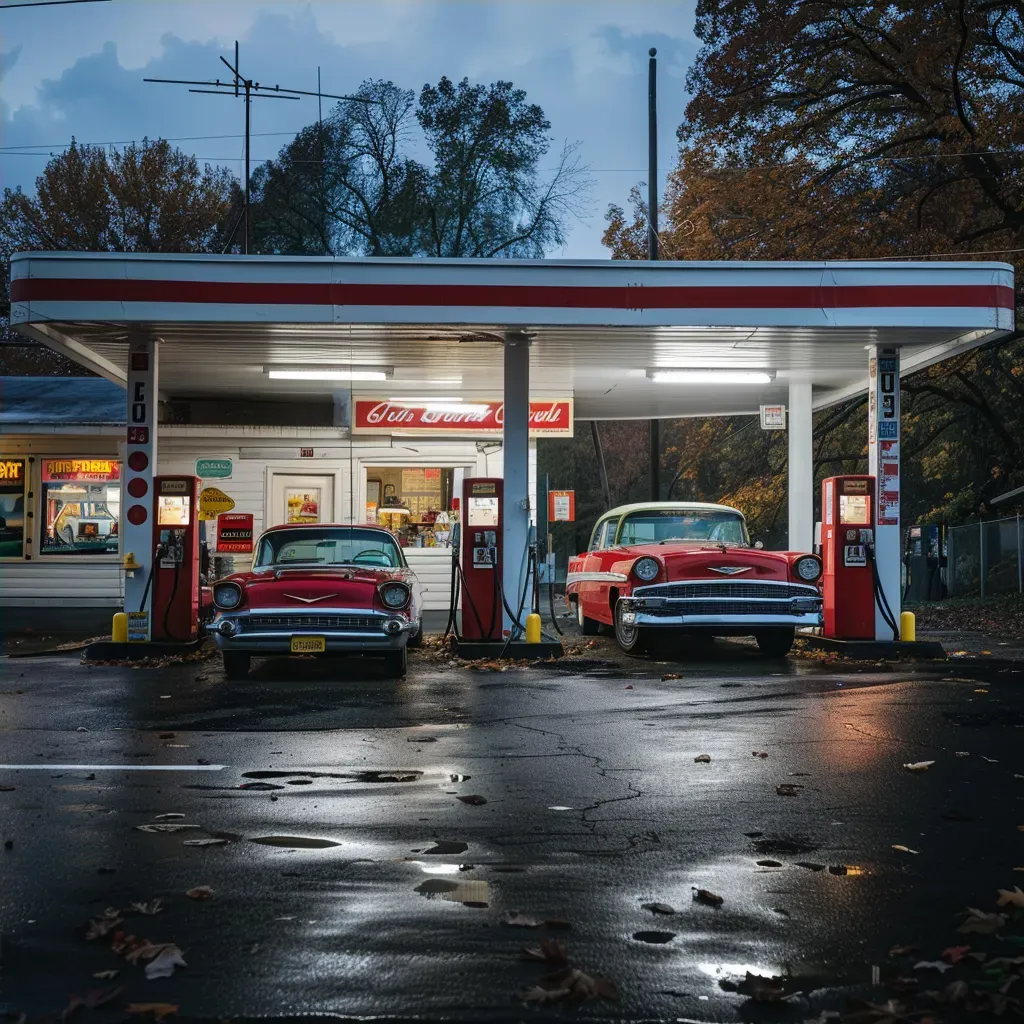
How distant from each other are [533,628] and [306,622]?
3.53 m

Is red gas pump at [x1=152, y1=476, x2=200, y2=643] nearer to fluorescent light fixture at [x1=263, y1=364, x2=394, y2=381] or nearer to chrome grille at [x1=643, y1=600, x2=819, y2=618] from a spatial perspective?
fluorescent light fixture at [x1=263, y1=364, x2=394, y2=381]

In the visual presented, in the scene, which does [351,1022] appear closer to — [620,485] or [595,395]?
[595,395]

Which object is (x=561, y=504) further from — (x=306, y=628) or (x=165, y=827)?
(x=165, y=827)

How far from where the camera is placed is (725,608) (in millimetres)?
13578

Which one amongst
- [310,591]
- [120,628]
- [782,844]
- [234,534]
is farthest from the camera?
[234,534]

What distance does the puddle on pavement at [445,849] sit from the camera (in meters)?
5.30

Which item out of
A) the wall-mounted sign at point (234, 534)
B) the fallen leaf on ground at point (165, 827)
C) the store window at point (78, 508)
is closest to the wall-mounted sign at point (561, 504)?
the wall-mounted sign at point (234, 534)

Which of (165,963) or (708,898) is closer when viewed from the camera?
(165,963)

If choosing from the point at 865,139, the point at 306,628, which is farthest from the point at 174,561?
the point at 865,139

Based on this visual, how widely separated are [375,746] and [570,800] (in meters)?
2.04

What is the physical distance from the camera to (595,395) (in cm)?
2156

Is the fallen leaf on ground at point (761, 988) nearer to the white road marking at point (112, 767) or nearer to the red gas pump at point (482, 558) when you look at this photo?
the white road marking at point (112, 767)

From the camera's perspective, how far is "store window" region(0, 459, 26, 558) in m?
A: 21.2

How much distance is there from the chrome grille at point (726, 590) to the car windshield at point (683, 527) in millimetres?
1687
